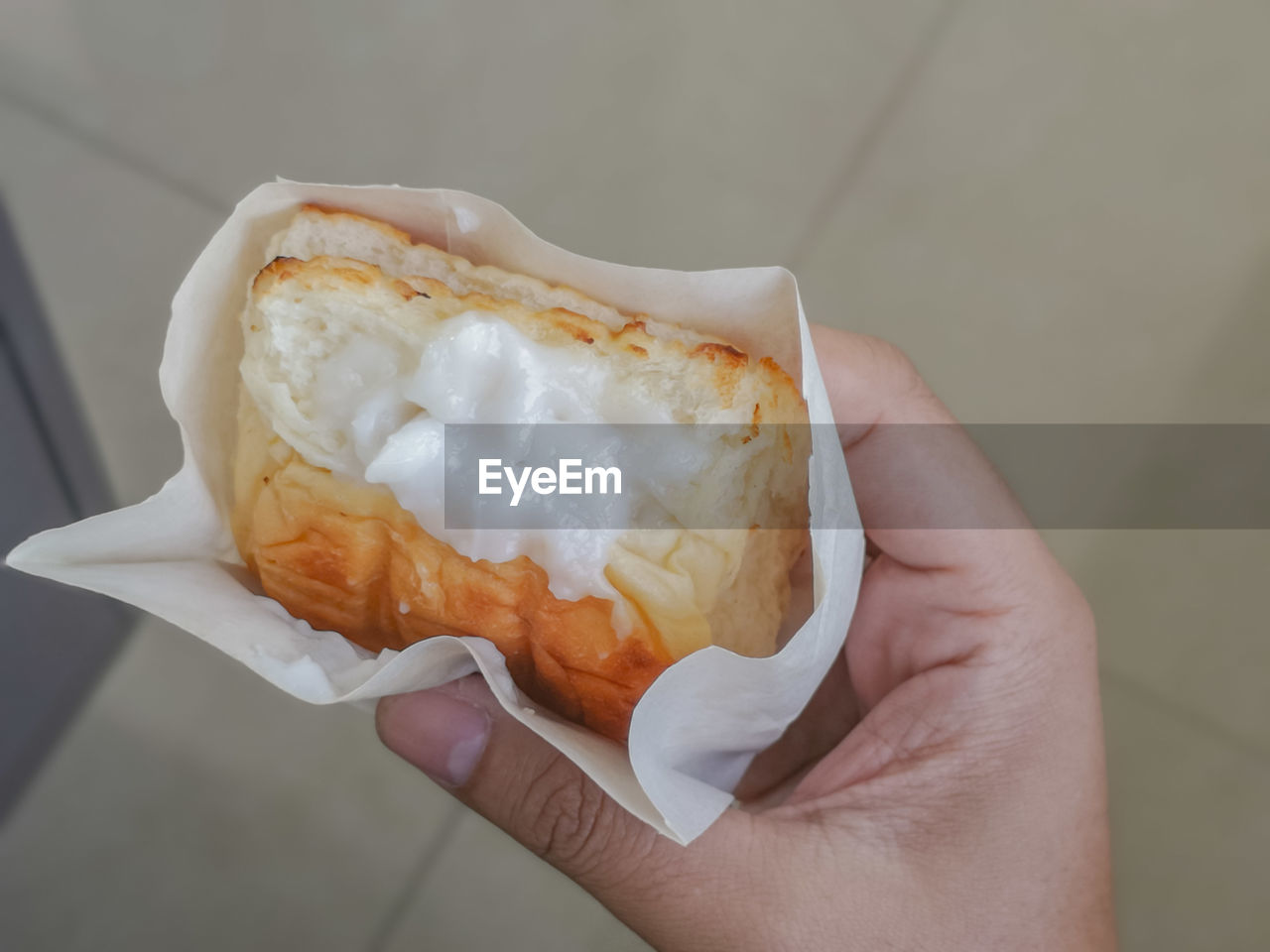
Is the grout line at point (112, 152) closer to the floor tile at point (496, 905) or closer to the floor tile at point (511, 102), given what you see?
the floor tile at point (511, 102)

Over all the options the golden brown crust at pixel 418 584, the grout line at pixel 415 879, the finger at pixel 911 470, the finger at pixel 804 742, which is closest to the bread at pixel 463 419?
the golden brown crust at pixel 418 584

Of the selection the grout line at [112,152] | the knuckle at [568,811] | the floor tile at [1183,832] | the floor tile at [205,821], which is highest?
the grout line at [112,152]

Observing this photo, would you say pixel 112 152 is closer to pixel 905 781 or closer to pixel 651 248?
pixel 651 248

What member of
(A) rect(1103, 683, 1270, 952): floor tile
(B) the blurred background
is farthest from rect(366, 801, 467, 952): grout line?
(A) rect(1103, 683, 1270, 952): floor tile

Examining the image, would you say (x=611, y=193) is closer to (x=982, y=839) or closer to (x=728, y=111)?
(x=728, y=111)

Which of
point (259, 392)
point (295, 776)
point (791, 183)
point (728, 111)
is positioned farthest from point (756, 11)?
point (295, 776)

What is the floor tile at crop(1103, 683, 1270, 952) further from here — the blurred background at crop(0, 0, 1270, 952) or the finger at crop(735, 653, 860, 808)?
the finger at crop(735, 653, 860, 808)
